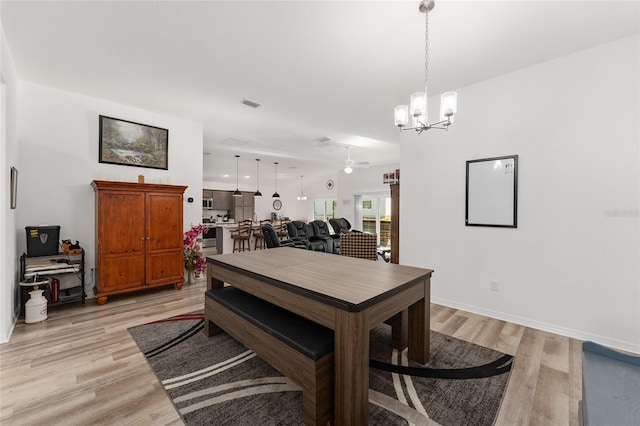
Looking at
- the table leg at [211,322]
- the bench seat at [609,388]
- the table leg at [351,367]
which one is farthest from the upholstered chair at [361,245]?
the bench seat at [609,388]

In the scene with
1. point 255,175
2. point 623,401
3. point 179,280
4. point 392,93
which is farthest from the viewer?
point 255,175

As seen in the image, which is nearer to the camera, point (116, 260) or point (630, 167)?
point (630, 167)

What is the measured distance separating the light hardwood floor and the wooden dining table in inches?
28.3

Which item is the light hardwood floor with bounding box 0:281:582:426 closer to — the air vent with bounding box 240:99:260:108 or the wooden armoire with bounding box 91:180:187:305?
the wooden armoire with bounding box 91:180:187:305

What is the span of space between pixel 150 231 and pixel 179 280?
87 cm

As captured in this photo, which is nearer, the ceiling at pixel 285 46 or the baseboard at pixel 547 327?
the ceiling at pixel 285 46

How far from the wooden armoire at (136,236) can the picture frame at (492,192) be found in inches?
162

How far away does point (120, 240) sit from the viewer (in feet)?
11.9

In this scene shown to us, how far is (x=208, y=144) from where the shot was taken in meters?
6.28

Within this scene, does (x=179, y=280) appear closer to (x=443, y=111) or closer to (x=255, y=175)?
(x=443, y=111)

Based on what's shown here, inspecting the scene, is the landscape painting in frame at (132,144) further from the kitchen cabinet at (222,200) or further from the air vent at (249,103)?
the kitchen cabinet at (222,200)

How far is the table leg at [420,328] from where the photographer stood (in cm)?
216

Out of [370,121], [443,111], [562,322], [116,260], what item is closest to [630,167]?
[562,322]

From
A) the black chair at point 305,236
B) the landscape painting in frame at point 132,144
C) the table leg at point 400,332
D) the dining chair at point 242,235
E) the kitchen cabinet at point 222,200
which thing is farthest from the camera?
the kitchen cabinet at point 222,200
